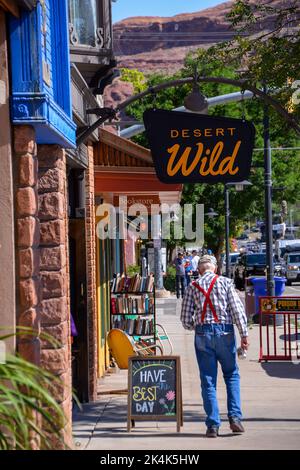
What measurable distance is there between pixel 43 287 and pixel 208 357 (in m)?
2.31

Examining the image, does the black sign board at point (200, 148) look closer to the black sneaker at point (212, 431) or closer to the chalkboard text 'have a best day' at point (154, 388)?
the chalkboard text 'have a best day' at point (154, 388)

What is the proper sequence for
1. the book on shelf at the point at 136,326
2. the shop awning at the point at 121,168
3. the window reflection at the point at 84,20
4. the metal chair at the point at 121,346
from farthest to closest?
1. the book on shelf at the point at 136,326
2. the shop awning at the point at 121,168
3. the metal chair at the point at 121,346
4. the window reflection at the point at 84,20

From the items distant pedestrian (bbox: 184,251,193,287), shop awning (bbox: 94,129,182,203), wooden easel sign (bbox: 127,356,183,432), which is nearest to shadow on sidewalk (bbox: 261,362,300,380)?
shop awning (bbox: 94,129,182,203)

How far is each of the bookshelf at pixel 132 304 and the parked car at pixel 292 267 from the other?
38856 mm

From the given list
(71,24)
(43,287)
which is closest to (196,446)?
(43,287)

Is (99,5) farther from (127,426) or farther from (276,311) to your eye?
(276,311)

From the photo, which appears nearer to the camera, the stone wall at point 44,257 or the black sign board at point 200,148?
the stone wall at point 44,257

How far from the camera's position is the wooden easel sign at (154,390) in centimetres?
984

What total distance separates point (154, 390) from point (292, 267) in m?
44.9

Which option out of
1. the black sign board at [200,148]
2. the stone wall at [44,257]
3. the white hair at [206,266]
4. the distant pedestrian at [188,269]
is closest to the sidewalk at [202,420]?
the stone wall at [44,257]

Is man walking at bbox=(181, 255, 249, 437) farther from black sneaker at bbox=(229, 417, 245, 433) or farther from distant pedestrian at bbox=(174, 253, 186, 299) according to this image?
distant pedestrian at bbox=(174, 253, 186, 299)

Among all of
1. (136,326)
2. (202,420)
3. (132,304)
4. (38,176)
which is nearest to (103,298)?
(132,304)

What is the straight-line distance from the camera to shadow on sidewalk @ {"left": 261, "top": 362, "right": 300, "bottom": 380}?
1498cm

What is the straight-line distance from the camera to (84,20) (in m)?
11.4
